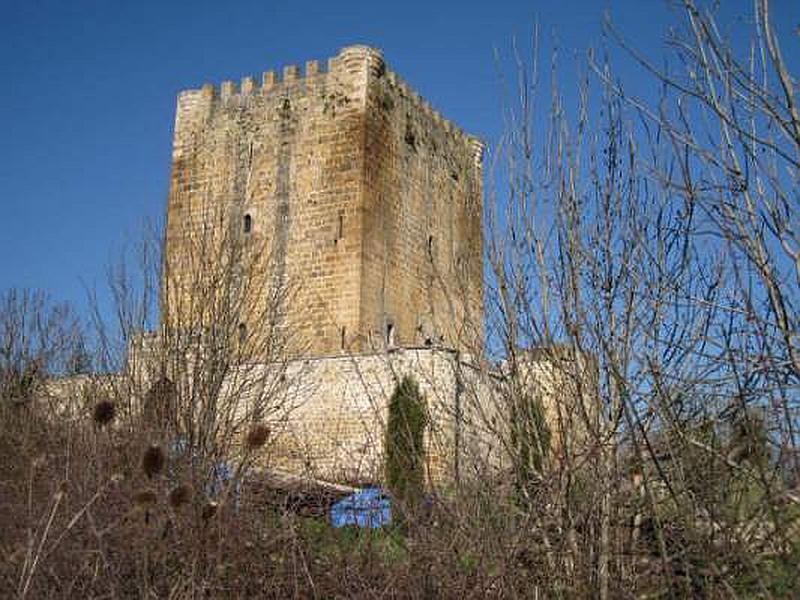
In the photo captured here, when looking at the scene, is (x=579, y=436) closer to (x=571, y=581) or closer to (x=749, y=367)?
(x=571, y=581)

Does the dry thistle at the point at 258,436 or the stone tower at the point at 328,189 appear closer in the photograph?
the dry thistle at the point at 258,436

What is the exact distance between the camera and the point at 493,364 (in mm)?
5297

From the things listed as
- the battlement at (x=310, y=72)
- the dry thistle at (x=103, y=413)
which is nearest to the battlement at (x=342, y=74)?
the battlement at (x=310, y=72)

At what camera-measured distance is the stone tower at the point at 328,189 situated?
1819 centimetres

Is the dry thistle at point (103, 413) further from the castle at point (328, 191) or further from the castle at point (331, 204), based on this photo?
the castle at point (328, 191)

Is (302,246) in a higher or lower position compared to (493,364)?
higher

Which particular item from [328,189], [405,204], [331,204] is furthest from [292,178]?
[405,204]

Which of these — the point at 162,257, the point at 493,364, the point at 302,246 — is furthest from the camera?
the point at 302,246

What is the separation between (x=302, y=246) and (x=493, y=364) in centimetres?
1374

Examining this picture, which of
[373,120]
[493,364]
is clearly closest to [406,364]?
[373,120]

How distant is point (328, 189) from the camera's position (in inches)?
739

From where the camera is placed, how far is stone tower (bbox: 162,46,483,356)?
59.7 ft

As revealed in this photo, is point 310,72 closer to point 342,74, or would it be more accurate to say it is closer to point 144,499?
point 342,74

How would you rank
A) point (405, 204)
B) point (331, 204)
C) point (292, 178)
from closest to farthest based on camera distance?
1. point (331, 204)
2. point (292, 178)
3. point (405, 204)
